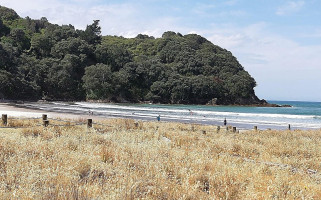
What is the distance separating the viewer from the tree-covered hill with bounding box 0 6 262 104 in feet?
253

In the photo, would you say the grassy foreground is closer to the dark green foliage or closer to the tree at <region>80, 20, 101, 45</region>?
the tree at <region>80, 20, 101, 45</region>

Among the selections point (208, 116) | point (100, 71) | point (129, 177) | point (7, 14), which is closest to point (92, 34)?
point (100, 71)

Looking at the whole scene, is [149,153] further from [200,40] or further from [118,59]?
[200,40]

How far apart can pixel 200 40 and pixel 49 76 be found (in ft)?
302

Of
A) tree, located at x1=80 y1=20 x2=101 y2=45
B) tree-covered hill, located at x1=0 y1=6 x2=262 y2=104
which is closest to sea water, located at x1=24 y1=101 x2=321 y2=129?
tree-covered hill, located at x1=0 y1=6 x2=262 y2=104

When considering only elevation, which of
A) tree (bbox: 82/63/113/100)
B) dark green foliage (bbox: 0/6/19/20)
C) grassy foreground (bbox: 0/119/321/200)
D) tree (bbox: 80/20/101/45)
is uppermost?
dark green foliage (bbox: 0/6/19/20)

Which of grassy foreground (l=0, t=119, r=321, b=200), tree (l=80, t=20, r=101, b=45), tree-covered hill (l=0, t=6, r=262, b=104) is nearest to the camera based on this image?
grassy foreground (l=0, t=119, r=321, b=200)

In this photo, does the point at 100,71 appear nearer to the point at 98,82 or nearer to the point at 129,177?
the point at 98,82

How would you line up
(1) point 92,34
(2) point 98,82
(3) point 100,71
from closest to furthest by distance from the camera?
(2) point 98,82, (3) point 100,71, (1) point 92,34

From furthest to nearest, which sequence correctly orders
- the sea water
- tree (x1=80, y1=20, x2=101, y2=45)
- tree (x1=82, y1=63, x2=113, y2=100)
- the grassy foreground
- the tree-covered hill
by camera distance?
tree (x1=80, y1=20, x2=101, y2=45)
tree (x1=82, y1=63, x2=113, y2=100)
the tree-covered hill
the sea water
the grassy foreground

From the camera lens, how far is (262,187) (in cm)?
486

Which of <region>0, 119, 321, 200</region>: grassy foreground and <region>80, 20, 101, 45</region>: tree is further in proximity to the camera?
<region>80, 20, 101, 45</region>: tree

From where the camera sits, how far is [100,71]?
82125 millimetres

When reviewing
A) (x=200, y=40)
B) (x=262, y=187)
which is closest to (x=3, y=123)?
(x=262, y=187)
